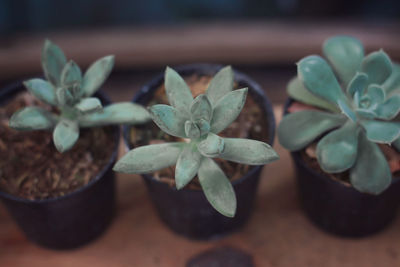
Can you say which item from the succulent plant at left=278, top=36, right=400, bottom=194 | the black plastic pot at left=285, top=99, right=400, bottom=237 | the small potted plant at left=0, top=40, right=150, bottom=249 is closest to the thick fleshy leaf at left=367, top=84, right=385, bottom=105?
the succulent plant at left=278, top=36, right=400, bottom=194

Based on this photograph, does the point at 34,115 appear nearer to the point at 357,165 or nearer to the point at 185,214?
the point at 185,214

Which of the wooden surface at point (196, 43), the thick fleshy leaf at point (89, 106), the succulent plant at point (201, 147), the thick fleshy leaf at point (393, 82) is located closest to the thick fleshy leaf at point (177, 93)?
the succulent plant at point (201, 147)

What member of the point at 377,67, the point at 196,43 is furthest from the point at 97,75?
the point at 196,43

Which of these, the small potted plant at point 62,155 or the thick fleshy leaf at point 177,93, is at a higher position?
the thick fleshy leaf at point 177,93

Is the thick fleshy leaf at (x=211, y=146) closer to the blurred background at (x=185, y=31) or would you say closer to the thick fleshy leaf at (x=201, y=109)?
the thick fleshy leaf at (x=201, y=109)

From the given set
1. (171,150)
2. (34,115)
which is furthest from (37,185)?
(171,150)

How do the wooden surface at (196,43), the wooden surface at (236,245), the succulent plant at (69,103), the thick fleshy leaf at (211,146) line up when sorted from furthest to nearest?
the wooden surface at (196,43), the wooden surface at (236,245), the succulent plant at (69,103), the thick fleshy leaf at (211,146)
